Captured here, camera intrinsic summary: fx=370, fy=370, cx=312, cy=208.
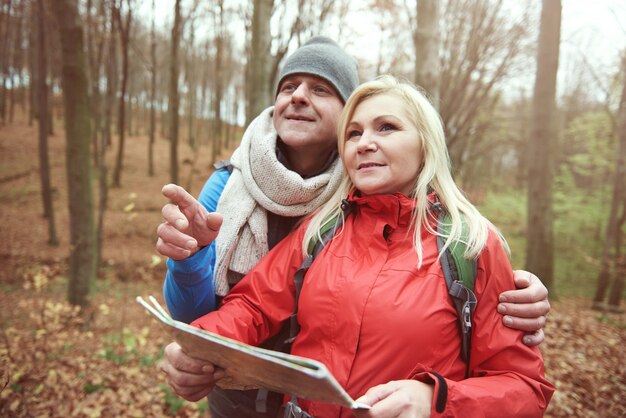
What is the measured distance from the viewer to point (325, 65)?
6.82ft

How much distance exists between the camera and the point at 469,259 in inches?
58.7

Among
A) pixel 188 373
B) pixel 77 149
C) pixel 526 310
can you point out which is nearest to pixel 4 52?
pixel 77 149

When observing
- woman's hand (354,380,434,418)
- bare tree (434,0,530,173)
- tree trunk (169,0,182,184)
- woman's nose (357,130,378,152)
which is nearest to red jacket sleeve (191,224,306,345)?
woman's nose (357,130,378,152)

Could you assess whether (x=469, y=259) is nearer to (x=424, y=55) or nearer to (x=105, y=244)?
(x=424, y=55)

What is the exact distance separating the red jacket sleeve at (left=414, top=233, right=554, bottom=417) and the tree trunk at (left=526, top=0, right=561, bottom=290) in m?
6.92

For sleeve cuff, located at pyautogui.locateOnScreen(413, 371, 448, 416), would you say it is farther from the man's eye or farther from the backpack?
the man's eye

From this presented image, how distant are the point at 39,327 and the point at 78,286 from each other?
5.20 feet

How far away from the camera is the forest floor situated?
3963mm

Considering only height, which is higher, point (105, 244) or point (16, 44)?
point (16, 44)

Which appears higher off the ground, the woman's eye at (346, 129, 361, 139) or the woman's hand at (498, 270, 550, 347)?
the woman's eye at (346, 129, 361, 139)

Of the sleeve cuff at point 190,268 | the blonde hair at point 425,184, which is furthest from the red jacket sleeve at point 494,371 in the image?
the sleeve cuff at point 190,268

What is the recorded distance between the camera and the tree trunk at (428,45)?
354 cm

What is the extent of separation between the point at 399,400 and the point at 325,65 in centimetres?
169

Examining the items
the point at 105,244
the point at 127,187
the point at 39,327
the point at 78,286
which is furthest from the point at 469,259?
the point at 127,187
